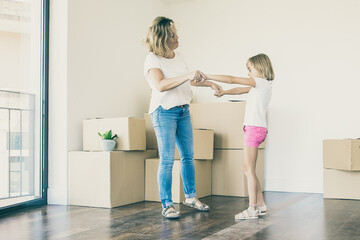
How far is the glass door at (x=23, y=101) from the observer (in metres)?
2.74

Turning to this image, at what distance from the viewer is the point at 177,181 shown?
3113mm

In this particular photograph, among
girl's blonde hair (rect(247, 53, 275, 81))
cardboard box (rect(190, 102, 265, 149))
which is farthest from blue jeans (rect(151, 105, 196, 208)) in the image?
cardboard box (rect(190, 102, 265, 149))

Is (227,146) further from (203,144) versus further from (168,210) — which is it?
(168,210)

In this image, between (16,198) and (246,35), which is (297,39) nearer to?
(246,35)

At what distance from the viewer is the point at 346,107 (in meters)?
3.64

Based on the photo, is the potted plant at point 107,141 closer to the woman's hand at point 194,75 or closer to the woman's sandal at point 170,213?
the woman's sandal at point 170,213

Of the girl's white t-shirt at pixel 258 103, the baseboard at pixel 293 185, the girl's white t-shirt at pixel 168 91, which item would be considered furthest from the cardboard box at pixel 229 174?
the girl's white t-shirt at pixel 168 91

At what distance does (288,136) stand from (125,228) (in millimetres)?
2137

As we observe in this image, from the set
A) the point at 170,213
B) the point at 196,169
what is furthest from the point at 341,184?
the point at 170,213

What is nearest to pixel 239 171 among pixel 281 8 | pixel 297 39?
pixel 297 39

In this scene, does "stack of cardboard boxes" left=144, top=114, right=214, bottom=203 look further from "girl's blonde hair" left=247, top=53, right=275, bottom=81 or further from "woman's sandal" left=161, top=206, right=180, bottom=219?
"girl's blonde hair" left=247, top=53, right=275, bottom=81

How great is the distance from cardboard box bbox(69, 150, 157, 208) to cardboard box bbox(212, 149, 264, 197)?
0.81 metres

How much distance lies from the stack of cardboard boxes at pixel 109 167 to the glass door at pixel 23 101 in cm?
27

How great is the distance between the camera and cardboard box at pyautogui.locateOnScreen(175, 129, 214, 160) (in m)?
3.31
